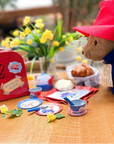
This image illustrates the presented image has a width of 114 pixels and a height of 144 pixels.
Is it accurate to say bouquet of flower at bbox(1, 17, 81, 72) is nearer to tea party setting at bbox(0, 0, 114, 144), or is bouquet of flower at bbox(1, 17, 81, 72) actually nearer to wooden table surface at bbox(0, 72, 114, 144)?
tea party setting at bbox(0, 0, 114, 144)

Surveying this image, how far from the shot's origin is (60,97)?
0.91 m

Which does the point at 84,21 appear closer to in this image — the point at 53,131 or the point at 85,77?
the point at 85,77

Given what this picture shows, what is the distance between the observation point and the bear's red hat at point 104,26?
0.75m

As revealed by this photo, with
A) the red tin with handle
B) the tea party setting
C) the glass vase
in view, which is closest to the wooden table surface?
the tea party setting

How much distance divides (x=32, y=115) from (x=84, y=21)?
121 inches

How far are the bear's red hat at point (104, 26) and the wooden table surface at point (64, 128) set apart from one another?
304 millimetres

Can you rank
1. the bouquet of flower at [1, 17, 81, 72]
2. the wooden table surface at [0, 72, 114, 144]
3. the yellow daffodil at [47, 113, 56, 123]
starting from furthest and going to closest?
the bouquet of flower at [1, 17, 81, 72], the yellow daffodil at [47, 113, 56, 123], the wooden table surface at [0, 72, 114, 144]

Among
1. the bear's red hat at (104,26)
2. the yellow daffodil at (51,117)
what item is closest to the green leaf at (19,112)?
the yellow daffodil at (51,117)

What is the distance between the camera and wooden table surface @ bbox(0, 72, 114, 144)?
0.55 m

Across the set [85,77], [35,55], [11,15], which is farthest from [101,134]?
[11,15]

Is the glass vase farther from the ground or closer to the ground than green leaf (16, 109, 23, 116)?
farther from the ground

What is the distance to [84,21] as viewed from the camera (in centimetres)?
352

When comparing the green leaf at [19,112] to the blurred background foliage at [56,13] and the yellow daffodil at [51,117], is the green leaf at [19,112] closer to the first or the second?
the yellow daffodil at [51,117]

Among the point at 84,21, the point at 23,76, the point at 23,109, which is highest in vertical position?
the point at 84,21
